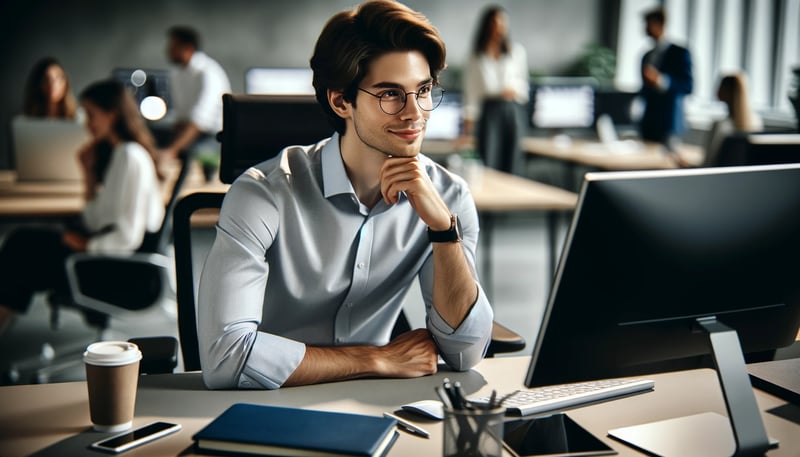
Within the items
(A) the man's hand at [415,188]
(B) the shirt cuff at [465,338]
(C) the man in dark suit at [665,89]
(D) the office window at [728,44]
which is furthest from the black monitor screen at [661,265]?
(D) the office window at [728,44]

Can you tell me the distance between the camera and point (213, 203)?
5.92 feet

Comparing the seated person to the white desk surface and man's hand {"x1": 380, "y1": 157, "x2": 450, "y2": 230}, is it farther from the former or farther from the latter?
man's hand {"x1": 380, "y1": 157, "x2": 450, "y2": 230}

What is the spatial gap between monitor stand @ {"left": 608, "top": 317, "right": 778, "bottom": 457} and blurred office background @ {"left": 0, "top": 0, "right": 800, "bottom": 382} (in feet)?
14.9

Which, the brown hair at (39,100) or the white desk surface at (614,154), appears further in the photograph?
the white desk surface at (614,154)

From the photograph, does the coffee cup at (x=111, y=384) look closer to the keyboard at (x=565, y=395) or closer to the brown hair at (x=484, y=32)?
the keyboard at (x=565, y=395)

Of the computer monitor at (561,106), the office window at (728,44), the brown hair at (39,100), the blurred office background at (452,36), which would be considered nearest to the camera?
the brown hair at (39,100)

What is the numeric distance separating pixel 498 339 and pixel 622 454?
0.64 meters

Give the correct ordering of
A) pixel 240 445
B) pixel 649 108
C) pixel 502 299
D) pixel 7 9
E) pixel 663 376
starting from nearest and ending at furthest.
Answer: pixel 240 445, pixel 663 376, pixel 502 299, pixel 649 108, pixel 7 9

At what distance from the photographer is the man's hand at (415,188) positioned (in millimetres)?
1543

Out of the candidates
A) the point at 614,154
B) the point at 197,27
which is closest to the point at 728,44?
the point at 614,154

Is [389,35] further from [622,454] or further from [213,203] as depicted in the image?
[622,454]

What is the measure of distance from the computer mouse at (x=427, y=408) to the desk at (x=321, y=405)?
0.07ft

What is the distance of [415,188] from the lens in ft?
5.07

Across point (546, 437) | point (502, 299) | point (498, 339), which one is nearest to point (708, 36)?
point (502, 299)
